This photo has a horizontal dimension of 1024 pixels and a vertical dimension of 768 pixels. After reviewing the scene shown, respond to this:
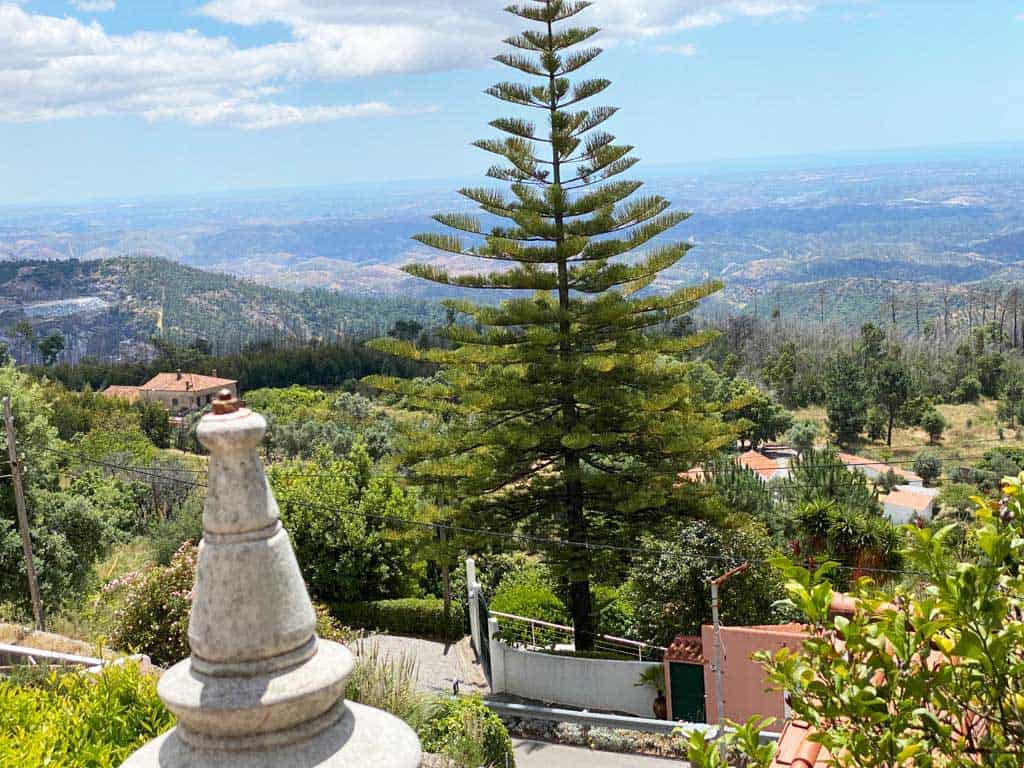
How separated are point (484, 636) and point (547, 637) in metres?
1.10

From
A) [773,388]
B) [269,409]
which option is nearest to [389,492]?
[269,409]

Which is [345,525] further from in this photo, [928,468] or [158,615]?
[928,468]

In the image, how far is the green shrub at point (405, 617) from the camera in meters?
17.6

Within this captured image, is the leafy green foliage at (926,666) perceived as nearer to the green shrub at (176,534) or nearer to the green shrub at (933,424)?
the green shrub at (176,534)

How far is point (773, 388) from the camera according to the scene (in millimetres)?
64438

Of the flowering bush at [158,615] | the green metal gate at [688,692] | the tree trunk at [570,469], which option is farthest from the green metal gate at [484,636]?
the flowering bush at [158,615]

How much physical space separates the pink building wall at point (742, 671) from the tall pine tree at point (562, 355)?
352 cm

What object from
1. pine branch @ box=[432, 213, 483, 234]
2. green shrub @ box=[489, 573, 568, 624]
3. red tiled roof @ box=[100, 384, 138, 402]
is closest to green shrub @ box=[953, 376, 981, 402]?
green shrub @ box=[489, 573, 568, 624]

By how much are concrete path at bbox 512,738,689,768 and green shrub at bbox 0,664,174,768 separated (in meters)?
6.13

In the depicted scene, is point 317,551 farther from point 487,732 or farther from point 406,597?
point 487,732

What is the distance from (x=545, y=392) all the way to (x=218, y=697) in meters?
12.2

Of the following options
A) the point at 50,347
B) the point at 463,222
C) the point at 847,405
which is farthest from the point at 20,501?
the point at 50,347

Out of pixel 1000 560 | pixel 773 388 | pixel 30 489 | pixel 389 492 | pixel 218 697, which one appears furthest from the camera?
pixel 773 388

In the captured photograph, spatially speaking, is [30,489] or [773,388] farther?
[773,388]
